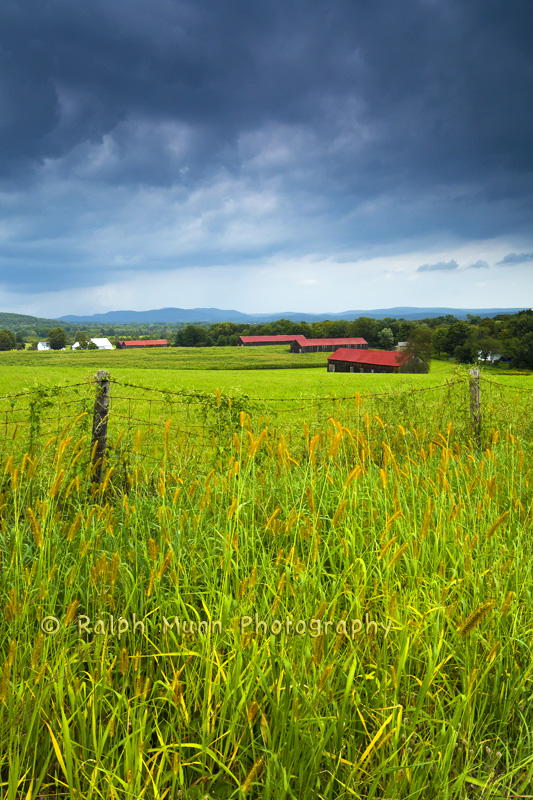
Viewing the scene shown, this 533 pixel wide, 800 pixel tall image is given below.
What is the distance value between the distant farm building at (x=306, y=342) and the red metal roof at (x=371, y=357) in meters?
13.0

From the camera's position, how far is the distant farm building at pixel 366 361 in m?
72.9

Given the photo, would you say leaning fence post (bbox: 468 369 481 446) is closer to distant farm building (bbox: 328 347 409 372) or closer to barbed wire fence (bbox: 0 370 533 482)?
barbed wire fence (bbox: 0 370 533 482)

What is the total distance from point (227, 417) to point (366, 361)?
230 feet

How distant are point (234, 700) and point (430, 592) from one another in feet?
3.86

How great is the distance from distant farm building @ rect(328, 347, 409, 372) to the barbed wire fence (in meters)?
63.4

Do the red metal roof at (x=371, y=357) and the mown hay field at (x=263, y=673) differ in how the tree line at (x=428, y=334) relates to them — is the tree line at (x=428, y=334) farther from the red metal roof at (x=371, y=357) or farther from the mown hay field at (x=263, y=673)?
the mown hay field at (x=263, y=673)

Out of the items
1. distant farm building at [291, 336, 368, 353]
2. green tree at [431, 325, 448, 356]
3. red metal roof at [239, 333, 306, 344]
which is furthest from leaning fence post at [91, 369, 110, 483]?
red metal roof at [239, 333, 306, 344]

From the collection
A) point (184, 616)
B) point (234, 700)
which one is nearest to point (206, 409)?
point (184, 616)

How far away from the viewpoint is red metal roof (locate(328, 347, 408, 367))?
7325 cm

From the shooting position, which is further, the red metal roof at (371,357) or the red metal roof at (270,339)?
the red metal roof at (270,339)

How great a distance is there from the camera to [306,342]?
9475 cm

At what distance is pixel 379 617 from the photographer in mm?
2359

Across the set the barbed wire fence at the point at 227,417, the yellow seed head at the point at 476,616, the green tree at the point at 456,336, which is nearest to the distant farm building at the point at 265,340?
the green tree at the point at 456,336

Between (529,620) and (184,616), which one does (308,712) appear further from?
(529,620)
